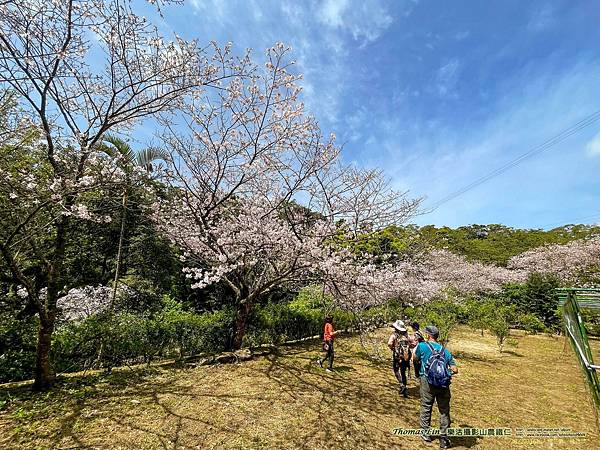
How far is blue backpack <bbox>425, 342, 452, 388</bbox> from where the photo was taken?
4.18m

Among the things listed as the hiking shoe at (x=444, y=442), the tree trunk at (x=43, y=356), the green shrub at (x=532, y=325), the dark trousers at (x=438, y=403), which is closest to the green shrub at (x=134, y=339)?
the tree trunk at (x=43, y=356)

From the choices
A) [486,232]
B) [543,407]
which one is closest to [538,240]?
[486,232]

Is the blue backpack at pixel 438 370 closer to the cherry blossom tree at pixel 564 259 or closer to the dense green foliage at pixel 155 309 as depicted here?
the dense green foliage at pixel 155 309

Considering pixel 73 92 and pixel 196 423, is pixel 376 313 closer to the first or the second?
pixel 196 423

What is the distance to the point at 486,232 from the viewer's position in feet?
137

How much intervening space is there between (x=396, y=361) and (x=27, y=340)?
7.81 metres

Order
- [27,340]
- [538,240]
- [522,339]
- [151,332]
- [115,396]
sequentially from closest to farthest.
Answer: [115,396] < [27,340] < [151,332] < [522,339] < [538,240]

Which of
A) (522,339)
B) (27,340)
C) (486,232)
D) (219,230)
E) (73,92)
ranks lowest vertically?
(522,339)

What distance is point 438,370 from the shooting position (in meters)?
4.20

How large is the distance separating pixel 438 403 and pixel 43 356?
6862 mm

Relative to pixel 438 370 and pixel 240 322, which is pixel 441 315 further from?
pixel 438 370

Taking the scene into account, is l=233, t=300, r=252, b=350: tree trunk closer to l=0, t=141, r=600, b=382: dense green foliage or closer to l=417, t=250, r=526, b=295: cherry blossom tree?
l=0, t=141, r=600, b=382: dense green foliage

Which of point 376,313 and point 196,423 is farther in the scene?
point 376,313

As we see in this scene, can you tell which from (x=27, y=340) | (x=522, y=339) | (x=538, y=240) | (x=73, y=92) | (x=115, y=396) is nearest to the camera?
(x=115, y=396)
